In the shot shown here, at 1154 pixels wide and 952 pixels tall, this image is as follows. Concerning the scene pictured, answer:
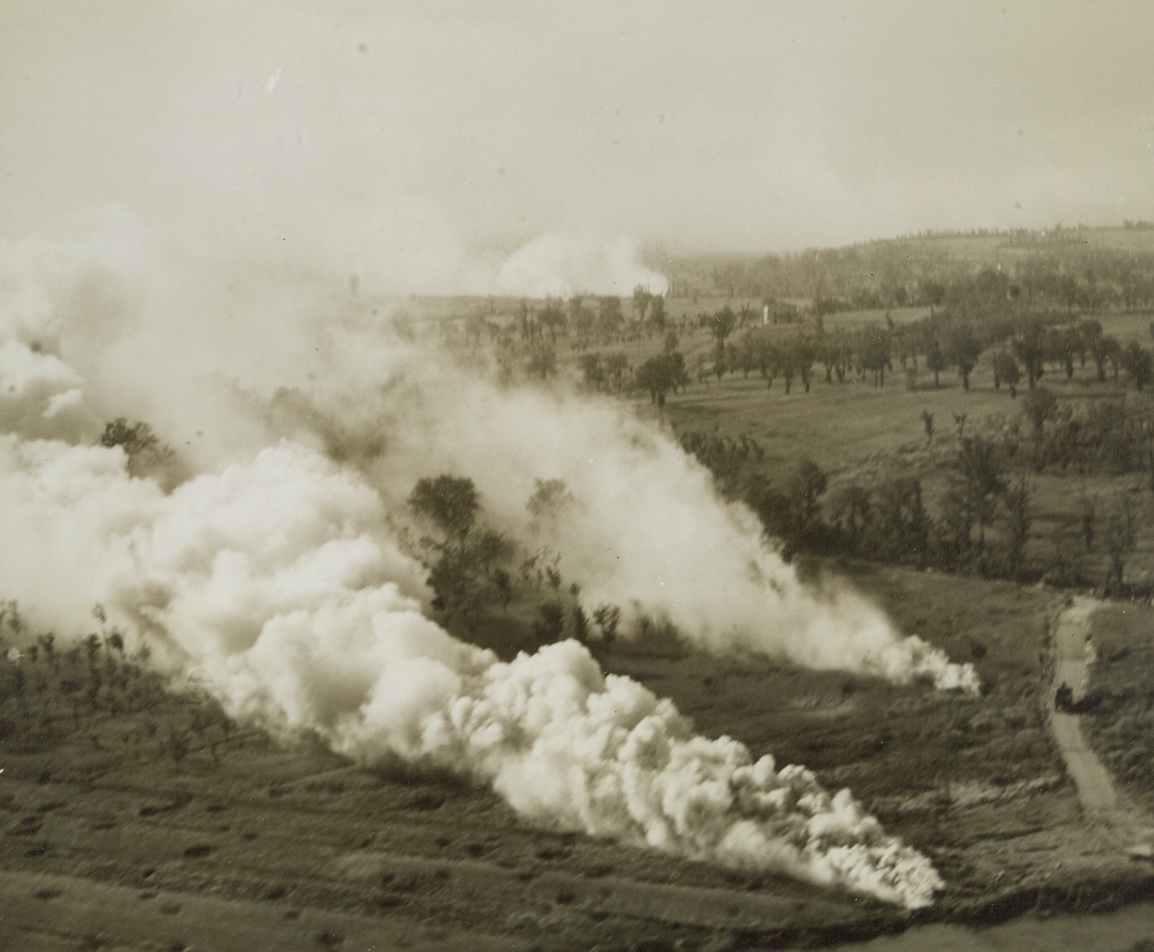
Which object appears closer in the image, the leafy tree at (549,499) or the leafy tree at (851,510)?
the leafy tree at (549,499)

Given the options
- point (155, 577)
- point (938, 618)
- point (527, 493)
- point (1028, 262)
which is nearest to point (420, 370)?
point (527, 493)

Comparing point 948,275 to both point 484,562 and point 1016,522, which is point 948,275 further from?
point 484,562

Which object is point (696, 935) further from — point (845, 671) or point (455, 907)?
point (845, 671)

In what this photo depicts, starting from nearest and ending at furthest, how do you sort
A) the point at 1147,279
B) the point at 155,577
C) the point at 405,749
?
the point at 405,749, the point at 155,577, the point at 1147,279

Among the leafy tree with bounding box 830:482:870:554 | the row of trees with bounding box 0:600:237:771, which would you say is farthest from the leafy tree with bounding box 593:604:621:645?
the row of trees with bounding box 0:600:237:771

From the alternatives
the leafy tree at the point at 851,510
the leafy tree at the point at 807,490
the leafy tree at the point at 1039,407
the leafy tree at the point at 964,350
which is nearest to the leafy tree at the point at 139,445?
the leafy tree at the point at 807,490

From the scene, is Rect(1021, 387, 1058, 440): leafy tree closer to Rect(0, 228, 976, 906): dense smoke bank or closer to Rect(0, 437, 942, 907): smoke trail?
Rect(0, 228, 976, 906): dense smoke bank

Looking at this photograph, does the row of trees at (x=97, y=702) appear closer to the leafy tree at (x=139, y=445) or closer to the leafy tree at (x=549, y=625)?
the leafy tree at (x=139, y=445)
